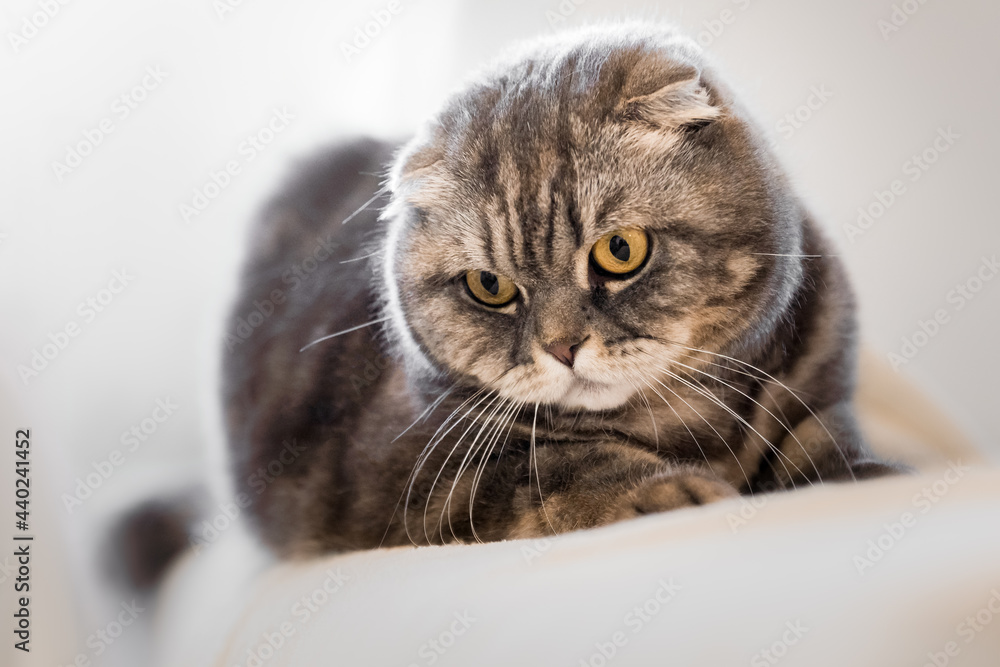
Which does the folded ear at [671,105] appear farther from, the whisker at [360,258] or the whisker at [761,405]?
the whisker at [360,258]

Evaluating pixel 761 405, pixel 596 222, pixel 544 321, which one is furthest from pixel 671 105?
pixel 761 405

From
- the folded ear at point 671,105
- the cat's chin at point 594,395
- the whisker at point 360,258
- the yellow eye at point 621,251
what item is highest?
the folded ear at point 671,105

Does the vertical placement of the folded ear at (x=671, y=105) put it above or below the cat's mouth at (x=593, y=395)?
above

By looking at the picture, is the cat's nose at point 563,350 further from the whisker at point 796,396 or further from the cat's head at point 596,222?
the whisker at point 796,396

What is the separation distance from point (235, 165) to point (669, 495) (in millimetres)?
597

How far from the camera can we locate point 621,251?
0.69 meters

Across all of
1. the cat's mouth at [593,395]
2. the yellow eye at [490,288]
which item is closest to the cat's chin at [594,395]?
the cat's mouth at [593,395]

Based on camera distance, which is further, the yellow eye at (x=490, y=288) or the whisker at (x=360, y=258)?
the whisker at (x=360, y=258)

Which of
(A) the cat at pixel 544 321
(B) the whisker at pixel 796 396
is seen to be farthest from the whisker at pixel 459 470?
(B) the whisker at pixel 796 396

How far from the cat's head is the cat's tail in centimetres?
37

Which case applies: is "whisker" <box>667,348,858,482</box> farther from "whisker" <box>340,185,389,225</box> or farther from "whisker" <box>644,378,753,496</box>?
"whisker" <box>340,185,389,225</box>

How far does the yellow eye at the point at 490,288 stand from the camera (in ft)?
2.42

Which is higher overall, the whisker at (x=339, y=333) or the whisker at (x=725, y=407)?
the whisker at (x=339, y=333)

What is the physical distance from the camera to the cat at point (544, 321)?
2.28 feet
